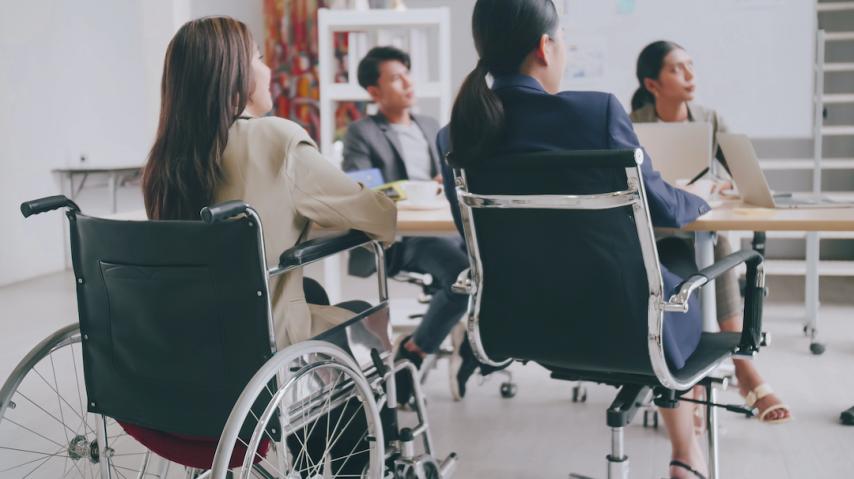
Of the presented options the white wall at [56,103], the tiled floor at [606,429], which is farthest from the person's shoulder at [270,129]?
the white wall at [56,103]

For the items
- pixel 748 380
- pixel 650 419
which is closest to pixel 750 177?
pixel 748 380

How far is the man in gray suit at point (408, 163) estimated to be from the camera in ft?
8.93

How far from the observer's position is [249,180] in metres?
1.54

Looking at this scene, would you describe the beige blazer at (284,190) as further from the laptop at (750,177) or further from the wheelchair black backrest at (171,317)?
the laptop at (750,177)

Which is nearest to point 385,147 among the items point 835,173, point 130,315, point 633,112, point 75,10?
point 633,112

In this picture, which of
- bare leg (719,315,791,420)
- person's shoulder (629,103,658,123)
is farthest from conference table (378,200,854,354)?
person's shoulder (629,103,658,123)

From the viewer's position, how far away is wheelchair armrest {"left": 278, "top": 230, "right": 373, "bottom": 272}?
4.76 feet

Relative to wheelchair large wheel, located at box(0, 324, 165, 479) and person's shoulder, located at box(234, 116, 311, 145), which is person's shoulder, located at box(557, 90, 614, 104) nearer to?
person's shoulder, located at box(234, 116, 311, 145)

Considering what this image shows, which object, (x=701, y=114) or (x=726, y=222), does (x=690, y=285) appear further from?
(x=701, y=114)

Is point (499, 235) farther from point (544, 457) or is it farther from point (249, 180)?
point (544, 457)

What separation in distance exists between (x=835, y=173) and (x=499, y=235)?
3958mm

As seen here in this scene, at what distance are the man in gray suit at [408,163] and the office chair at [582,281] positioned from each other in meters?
1.02

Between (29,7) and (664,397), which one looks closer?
(664,397)

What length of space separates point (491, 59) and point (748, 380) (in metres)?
1.39
